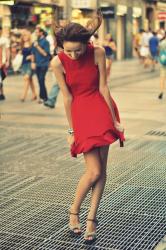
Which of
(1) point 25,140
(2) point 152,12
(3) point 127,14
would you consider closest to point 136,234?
(1) point 25,140

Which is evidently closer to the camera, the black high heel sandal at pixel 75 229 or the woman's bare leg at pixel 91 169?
the woman's bare leg at pixel 91 169

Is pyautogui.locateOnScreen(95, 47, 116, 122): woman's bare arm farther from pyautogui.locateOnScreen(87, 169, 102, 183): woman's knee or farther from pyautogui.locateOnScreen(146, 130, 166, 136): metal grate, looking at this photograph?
pyautogui.locateOnScreen(146, 130, 166, 136): metal grate

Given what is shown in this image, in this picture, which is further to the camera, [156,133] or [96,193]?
[156,133]

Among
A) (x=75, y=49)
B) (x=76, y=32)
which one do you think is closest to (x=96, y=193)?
(x=75, y=49)

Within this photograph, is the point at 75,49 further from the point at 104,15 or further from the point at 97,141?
the point at 104,15

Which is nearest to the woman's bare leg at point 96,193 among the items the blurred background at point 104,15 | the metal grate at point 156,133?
the metal grate at point 156,133

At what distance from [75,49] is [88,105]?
0.44m

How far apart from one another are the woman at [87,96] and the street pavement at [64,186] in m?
0.45

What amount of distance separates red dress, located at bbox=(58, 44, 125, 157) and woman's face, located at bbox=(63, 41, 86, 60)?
1.7 inches

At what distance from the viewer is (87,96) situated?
14.5 feet

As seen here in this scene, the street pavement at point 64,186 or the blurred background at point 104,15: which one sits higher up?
the street pavement at point 64,186

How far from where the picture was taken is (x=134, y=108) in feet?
41.3

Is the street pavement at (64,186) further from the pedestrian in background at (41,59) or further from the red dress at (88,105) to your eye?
the pedestrian in background at (41,59)

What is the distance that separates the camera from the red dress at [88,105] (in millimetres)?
4371
